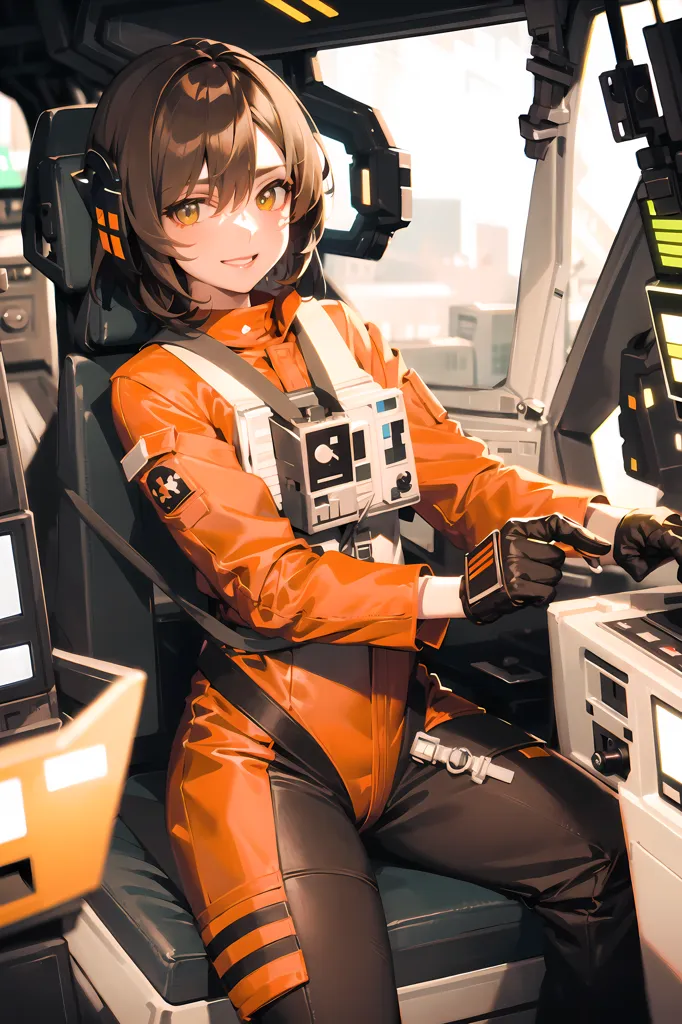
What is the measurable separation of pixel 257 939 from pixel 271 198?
1.16 metres

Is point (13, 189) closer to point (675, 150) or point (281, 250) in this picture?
point (281, 250)

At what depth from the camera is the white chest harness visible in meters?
1.58

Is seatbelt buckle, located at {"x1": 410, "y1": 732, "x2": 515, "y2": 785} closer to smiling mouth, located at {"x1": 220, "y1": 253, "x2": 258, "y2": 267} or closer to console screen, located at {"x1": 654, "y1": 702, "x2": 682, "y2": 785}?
console screen, located at {"x1": 654, "y1": 702, "x2": 682, "y2": 785}

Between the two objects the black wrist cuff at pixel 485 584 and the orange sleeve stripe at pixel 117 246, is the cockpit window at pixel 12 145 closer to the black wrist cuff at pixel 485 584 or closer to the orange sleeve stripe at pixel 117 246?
the orange sleeve stripe at pixel 117 246

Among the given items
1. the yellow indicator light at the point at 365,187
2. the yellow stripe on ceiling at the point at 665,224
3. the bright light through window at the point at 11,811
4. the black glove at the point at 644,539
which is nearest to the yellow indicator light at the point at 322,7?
the yellow indicator light at the point at 365,187

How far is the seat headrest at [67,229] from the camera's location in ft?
5.55

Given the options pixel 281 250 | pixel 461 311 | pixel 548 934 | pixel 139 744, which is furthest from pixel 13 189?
pixel 548 934

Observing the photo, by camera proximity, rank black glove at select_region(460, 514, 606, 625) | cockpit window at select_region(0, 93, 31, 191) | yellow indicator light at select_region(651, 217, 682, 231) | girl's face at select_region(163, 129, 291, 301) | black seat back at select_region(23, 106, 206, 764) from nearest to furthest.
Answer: black glove at select_region(460, 514, 606, 625) → girl's face at select_region(163, 129, 291, 301) → black seat back at select_region(23, 106, 206, 764) → cockpit window at select_region(0, 93, 31, 191) → yellow indicator light at select_region(651, 217, 682, 231)

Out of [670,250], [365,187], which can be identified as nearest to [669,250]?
[670,250]

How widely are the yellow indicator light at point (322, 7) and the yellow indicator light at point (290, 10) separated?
0.02 meters

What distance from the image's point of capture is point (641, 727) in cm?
136

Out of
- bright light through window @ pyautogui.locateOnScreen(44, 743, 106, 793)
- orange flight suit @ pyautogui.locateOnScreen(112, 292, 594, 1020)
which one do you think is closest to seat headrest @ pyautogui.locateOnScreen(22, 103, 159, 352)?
orange flight suit @ pyautogui.locateOnScreen(112, 292, 594, 1020)

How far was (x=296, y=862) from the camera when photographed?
144cm

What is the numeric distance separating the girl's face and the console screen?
3.13 ft
